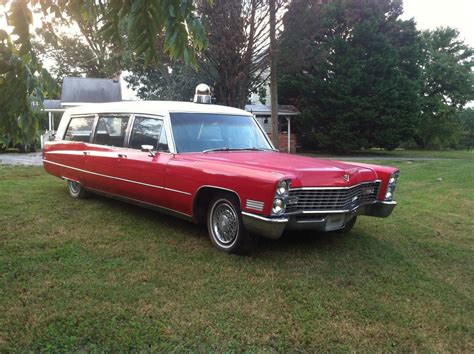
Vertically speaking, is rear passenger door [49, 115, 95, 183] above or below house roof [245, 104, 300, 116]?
below

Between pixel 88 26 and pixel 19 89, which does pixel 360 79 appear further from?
pixel 19 89

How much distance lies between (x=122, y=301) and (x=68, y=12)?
2.19 metres

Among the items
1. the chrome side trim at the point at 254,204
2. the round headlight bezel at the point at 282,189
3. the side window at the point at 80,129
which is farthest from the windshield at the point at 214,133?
the side window at the point at 80,129

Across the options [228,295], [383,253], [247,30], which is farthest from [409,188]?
[247,30]

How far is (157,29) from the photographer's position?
2184 millimetres

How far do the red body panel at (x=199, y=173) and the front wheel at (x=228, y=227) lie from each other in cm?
21

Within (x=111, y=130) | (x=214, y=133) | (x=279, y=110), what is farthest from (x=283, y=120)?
(x=214, y=133)

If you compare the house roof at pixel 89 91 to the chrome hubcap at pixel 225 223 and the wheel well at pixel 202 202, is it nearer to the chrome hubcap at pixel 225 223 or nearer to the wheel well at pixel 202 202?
the wheel well at pixel 202 202

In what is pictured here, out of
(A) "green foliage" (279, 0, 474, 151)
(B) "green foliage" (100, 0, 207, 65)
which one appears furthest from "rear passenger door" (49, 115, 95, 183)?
(A) "green foliage" (279, 0, 474, 151)

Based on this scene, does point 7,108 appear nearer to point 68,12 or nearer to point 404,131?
point 68,12

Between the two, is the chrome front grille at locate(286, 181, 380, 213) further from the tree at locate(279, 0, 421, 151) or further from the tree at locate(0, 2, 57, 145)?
the tree at locate(279, 0, 421, 151)

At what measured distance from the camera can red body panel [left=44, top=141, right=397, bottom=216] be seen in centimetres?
446

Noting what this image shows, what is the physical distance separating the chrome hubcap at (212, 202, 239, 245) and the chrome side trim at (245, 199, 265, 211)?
0.32m

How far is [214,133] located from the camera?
234 inches
